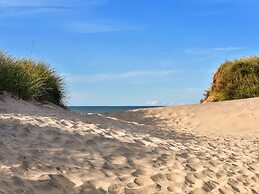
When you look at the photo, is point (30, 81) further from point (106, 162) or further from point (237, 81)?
point (237, 81)

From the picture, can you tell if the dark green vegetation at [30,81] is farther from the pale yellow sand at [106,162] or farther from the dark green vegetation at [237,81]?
the dark green vegetation at [237,81]

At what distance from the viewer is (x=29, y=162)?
6160mm

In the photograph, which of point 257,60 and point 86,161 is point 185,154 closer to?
point 86,161

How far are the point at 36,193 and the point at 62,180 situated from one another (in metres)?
0.51

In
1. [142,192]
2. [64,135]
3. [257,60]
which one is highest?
[257,60]

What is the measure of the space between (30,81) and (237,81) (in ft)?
38.0

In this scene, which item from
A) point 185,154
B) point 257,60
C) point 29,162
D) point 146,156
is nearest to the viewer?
point 29,162

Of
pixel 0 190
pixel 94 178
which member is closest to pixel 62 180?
pixel 94 178

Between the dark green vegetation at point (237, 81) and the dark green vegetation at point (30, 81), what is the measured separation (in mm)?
8783

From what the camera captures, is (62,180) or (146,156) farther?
(146,156)

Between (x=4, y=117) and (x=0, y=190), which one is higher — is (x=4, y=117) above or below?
above

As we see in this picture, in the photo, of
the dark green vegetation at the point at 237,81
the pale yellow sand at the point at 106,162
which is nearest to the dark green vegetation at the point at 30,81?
the pale yellow sand at the point at 106,162

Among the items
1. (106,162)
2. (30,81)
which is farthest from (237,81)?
(106,162)

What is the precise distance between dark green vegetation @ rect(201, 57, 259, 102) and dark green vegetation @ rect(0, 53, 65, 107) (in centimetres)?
878
